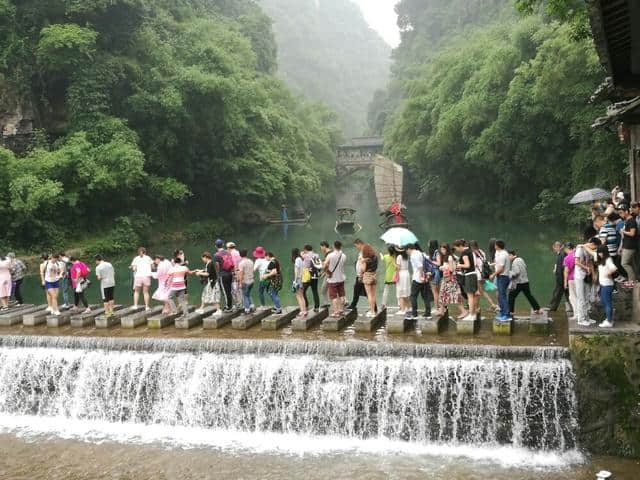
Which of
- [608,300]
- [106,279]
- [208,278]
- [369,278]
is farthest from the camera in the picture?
[106,279]

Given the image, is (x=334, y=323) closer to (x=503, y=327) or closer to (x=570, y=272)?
(x=503, y=327)

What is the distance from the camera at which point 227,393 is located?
460 inches

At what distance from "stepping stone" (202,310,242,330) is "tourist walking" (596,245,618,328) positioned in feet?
24.5

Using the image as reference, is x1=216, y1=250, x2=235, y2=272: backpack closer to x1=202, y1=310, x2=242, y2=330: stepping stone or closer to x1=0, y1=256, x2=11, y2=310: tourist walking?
x1=202, y1=310, x2=242, y2=330: stepping stone

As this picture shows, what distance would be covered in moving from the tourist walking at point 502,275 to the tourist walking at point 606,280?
1613 millimetres

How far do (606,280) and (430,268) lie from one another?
3224 millimetres

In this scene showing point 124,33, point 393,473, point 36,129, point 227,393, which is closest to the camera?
point 393,473

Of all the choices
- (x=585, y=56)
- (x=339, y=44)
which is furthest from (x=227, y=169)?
(x=339, y=44)

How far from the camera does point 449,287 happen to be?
476 inches

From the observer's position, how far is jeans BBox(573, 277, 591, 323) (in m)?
10.5

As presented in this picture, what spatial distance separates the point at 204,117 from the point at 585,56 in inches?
876

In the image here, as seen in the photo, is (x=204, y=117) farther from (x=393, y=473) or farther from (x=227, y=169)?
(x=393, y=473)

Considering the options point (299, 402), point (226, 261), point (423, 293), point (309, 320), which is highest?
point (226, 261)

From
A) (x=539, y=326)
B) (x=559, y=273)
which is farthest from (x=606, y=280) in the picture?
(x=559, y=273)
